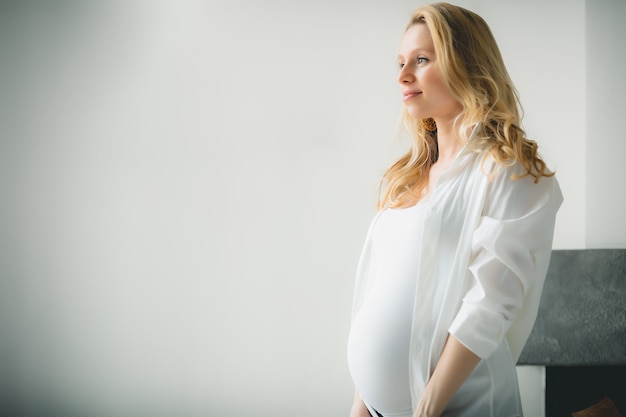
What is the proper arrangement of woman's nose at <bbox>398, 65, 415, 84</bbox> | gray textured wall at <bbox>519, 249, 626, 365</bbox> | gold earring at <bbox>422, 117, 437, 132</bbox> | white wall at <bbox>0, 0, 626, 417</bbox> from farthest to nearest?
white wall at <bbox>0, 0, 626, 417</bbox> → gray textured wall at <bbox>519, 249, 626, 365</bbox> → gold earring at <bbox>422, 117, 437, 132</bbox> → woman's nose at <bbox>398, 65, 415, 84</bbox>

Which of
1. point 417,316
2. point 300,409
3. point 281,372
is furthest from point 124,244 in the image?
point 417,316

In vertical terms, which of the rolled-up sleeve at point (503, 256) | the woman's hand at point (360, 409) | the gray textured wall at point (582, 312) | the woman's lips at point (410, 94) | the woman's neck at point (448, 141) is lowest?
the woman's hand at point (360, 409)

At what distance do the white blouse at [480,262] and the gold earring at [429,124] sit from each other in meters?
0.25

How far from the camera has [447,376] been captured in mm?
904

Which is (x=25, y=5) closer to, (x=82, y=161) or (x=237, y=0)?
(x=82, y=161)

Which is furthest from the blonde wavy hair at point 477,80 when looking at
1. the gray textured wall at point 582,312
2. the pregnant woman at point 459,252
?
the gray textured wall at point 582,312

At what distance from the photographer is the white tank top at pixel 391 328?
101 centimetres

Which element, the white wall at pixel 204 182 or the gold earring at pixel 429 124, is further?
the white wall at pixel 204 182

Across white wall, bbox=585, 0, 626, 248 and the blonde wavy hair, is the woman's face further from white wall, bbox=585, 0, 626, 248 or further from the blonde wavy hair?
white wall, bbox=585, 0, 626, 248

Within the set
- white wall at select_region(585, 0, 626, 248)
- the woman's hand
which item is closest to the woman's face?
the woman's hand

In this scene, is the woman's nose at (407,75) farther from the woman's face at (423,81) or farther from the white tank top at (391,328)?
the white tank top at (391,328)

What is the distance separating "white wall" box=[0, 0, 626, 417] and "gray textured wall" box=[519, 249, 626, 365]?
0.48 ft

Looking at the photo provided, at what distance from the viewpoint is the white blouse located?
0.90 meters

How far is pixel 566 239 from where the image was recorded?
5.95ft
